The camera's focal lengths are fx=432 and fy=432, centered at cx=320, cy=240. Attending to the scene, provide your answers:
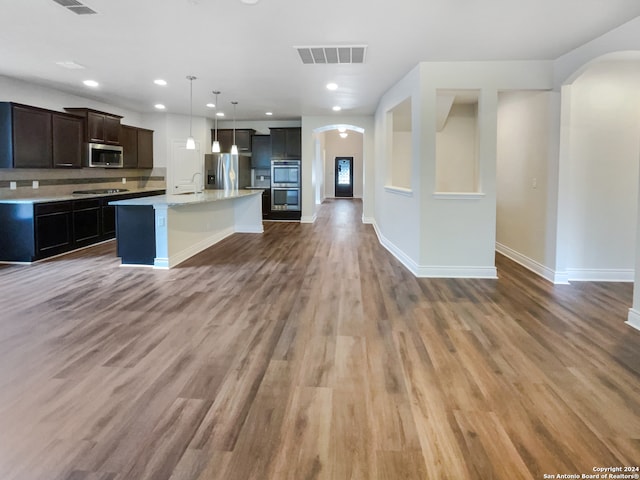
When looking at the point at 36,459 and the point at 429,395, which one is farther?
the point at 429,395

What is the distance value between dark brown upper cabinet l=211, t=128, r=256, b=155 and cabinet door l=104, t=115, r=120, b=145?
126 inches

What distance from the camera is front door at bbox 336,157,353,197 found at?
20591mm

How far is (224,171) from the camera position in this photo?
1090 cm

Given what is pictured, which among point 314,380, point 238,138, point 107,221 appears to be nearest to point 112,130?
point 107,221

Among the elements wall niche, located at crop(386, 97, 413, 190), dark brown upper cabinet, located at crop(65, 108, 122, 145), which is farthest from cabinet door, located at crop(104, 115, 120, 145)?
wall niche, located at crop(386, 97, 413, 190)

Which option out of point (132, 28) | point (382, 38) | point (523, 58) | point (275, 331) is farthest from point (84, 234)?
point (523, 58)

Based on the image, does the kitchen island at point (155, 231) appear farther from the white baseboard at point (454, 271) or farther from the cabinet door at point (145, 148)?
the cabinet door at point (145, 148)

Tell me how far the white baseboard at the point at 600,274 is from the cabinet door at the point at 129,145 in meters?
8.16

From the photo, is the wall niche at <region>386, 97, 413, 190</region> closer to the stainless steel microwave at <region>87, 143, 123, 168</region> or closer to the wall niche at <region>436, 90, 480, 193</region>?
the wall niche at <region>436, 90, 480, 193</region>

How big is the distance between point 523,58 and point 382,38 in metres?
1.90

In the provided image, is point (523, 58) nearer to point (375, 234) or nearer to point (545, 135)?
point (545, 135)

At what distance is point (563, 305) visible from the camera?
4.27 m

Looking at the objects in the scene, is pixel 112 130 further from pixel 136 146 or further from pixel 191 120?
pixel 191 120

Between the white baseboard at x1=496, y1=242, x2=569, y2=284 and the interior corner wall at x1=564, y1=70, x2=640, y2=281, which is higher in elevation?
the interior corner wall at x1=564, y1=70, x2=640, y2=281
